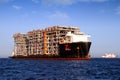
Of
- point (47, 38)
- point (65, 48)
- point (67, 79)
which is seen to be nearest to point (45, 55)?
point (47, 38)

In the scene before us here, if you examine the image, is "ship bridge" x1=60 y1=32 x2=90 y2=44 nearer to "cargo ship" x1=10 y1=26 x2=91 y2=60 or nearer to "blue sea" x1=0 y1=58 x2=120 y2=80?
"cargo ship" x1=10 y1=26 x2=91 y2=60

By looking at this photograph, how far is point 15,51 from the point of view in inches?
6196

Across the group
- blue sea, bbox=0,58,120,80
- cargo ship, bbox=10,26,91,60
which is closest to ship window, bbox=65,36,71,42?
cargo ship, bbox=10,26,91,60

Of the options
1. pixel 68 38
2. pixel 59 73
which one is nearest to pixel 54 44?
pixel 68 38

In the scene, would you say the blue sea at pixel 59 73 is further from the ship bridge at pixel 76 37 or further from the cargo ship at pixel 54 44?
the ship bridge at pixel 76 37

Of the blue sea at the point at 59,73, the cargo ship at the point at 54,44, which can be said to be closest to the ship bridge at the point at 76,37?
the cargo ship at the point at 54,44

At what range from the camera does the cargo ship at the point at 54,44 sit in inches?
3959

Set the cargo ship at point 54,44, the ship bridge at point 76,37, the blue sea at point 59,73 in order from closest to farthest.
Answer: the blue sea at point 59,73 → the cargo ship at point 54,44 → the ship bridge at point 76,37

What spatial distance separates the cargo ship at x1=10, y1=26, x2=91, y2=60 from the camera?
10056 centimetres

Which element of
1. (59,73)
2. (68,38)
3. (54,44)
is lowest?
(59,73)

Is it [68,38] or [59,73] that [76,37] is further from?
[59,73]

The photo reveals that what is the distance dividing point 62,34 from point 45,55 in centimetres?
1328

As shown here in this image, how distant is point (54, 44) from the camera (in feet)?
390

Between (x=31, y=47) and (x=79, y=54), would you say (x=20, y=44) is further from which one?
(x=79, y=54)
